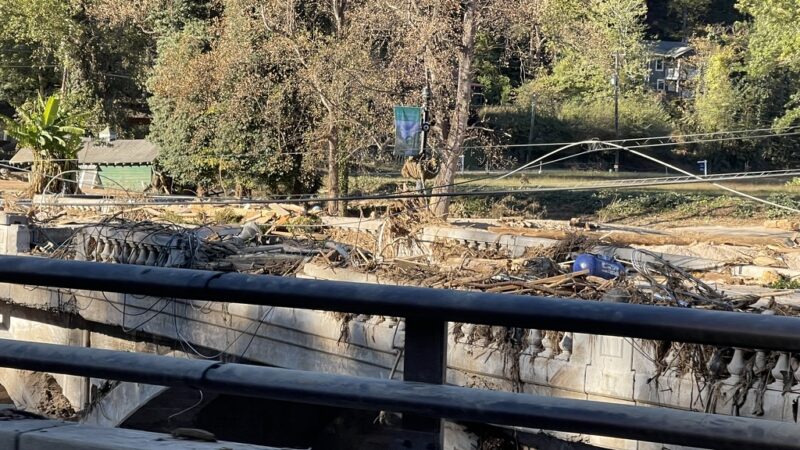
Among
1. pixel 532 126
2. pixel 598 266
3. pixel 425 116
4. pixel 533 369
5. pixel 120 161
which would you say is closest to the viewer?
pixel 533 369

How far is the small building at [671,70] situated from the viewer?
7950 centimetres

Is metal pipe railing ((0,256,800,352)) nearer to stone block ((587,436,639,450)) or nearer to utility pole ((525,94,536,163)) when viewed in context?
stone block ((587,436,639,450))

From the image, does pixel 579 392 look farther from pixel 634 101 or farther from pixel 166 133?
pixel 634 101

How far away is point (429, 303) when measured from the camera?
10.9 ft

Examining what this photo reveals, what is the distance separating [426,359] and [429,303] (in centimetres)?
23

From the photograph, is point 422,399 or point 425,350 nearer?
point 422,399

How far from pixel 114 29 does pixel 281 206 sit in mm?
28771

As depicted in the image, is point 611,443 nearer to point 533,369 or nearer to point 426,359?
point 533,369

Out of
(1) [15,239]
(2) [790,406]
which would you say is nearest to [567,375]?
(2) [790,406]

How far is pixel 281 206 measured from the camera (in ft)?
107

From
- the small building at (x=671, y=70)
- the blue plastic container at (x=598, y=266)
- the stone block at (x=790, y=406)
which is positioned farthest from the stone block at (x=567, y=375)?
the small building at (x=671, y=70)

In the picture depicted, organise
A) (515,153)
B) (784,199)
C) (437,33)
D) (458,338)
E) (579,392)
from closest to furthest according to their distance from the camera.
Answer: (579,392) → (458,338) → (437,33) → (784,199) → (515,153)

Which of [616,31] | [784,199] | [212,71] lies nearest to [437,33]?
[212,71]

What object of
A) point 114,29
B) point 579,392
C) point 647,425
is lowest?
point 579,392
